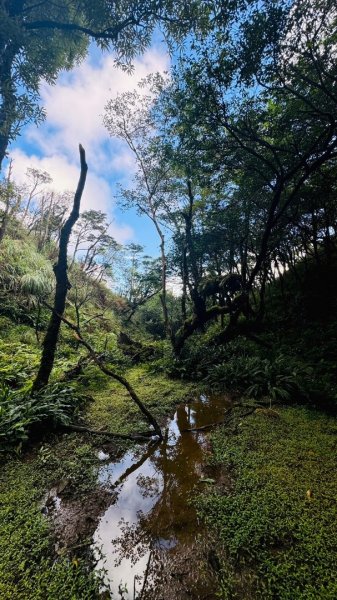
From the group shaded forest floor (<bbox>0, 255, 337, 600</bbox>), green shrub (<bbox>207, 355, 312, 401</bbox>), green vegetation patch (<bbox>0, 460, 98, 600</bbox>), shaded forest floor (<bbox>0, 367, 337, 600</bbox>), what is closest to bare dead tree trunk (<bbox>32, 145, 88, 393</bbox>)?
shaded forest floor (<bbox>0, 255, 337, 600</bbox>)

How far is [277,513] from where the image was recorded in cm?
238

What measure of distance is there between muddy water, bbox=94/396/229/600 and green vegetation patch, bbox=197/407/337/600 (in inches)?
8.6

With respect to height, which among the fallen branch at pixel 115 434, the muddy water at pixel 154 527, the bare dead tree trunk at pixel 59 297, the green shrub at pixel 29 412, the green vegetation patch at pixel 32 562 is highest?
the bare dead tree trunk at pixel 59 297

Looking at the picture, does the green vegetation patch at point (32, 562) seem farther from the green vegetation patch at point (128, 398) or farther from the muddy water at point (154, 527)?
the green vegetation patch at point (128, 398)

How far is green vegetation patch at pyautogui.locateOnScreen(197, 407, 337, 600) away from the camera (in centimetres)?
179

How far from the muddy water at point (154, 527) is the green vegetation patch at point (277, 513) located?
22 centimetres

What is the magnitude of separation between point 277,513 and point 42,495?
242 centimetres

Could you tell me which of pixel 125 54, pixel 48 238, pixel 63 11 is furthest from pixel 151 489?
pixel 48 238

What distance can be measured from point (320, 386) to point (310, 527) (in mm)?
3884

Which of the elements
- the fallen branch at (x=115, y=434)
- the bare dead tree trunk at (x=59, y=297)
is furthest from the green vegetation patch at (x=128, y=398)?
the bare dead tree trunk at (x=59, y=297)

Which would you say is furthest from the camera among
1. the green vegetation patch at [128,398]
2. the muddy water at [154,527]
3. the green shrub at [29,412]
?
the green vegetation patch at [128,398]

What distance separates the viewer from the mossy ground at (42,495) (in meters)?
1.80

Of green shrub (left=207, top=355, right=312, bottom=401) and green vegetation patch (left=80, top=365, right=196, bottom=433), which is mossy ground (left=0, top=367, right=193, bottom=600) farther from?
green shrub (left=207, top=355, right=312, bottom=401)

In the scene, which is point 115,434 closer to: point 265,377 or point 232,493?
point 232,493
